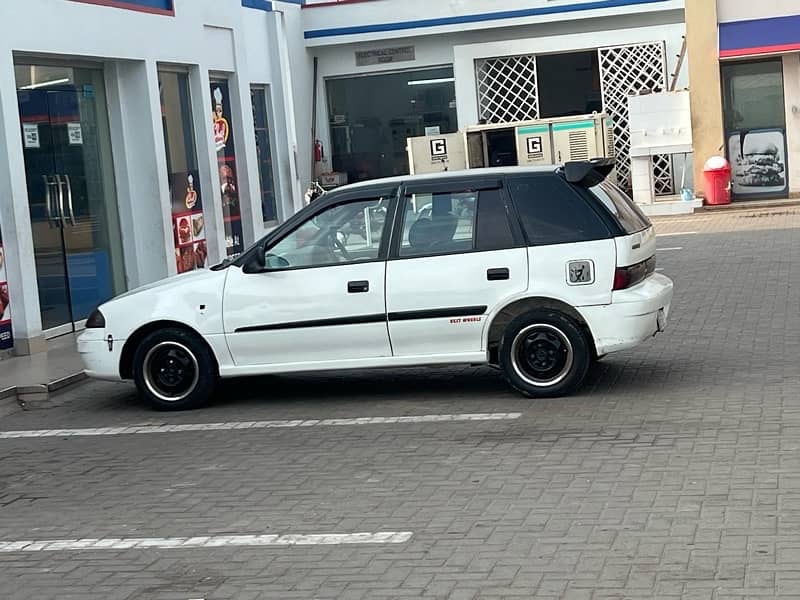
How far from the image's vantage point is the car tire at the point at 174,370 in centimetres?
980

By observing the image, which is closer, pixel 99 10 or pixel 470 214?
pixel 470 214

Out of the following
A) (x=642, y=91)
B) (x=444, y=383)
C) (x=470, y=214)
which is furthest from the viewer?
(x=642, y=91)

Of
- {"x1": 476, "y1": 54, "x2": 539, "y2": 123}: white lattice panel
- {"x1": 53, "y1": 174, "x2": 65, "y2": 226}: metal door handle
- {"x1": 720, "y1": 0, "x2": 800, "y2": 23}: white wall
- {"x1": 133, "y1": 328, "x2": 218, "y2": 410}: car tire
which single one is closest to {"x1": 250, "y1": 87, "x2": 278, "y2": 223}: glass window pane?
{"x1": 476, "y1": 54, "x2": 539, "y2": 123}: white lattice panel

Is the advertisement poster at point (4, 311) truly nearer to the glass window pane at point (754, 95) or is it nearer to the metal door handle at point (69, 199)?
the metal door handle at point (69, 199)

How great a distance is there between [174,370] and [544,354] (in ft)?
9.27

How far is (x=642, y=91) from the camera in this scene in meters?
25.8

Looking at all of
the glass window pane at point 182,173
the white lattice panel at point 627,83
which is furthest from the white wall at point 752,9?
the glass window pane at point 182,173

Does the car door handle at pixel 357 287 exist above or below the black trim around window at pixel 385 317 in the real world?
above

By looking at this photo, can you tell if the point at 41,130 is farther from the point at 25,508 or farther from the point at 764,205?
the point at 764,205

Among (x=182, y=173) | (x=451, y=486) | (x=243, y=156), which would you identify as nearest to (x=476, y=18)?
(x=243, y=156)

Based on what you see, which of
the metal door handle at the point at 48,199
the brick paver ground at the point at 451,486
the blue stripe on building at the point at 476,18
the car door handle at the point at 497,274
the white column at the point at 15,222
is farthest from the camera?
the blue stripe on building at the point at 476,18

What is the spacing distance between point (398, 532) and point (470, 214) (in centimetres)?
359

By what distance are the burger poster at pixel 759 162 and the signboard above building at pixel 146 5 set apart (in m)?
12.0

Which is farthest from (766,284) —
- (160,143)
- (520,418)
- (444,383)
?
(160,143)
